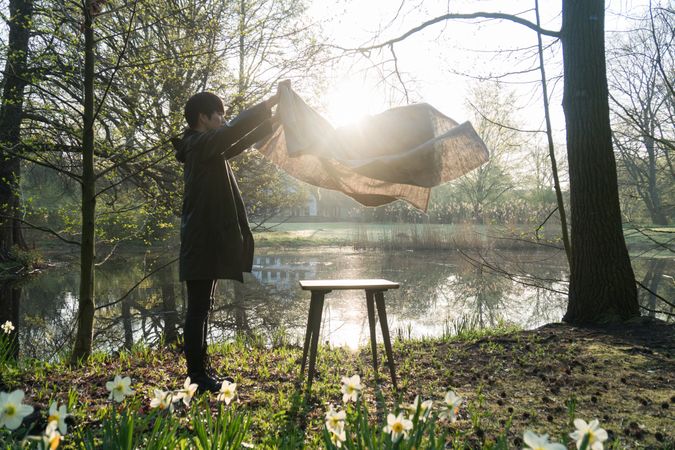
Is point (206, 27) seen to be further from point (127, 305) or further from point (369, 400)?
point (127, 305)

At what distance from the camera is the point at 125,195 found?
9.88 meters

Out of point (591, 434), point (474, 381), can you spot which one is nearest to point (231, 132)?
point (591, 434)

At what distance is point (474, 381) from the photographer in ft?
13.1

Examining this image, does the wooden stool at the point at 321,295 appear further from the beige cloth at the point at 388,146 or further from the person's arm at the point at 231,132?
the person's arm at the point at 231,132

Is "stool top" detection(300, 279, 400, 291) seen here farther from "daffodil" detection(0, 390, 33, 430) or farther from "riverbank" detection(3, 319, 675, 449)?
"daffodil" detection(0, 390, 33, 430)

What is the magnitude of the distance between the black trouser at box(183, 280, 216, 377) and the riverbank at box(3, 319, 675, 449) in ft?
0.91

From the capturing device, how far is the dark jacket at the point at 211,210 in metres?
3.14

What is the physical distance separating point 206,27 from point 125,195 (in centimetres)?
601

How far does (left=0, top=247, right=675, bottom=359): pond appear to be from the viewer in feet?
23.6

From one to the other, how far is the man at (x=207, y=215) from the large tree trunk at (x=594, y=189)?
14.0ft

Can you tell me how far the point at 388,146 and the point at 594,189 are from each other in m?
3.57

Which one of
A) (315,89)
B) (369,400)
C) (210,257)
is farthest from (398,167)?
(315,89)

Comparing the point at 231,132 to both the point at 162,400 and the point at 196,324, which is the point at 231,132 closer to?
the point at 196,324

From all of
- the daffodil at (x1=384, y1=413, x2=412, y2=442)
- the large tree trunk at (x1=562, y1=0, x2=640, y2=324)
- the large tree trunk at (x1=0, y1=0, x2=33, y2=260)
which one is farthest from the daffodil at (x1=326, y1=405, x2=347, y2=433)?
the large tree trunk at (x1=0, y1=0, x2=33, y2=260)
